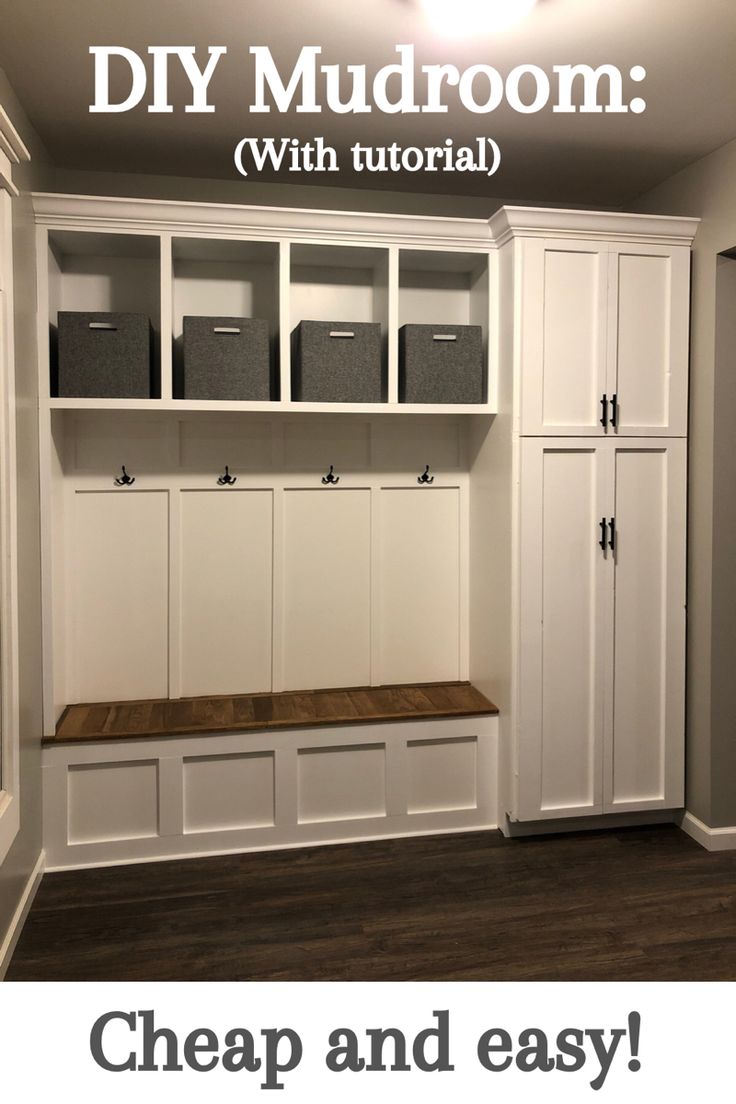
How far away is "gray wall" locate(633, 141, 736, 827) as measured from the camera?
125 inches

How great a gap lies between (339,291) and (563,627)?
1605mm

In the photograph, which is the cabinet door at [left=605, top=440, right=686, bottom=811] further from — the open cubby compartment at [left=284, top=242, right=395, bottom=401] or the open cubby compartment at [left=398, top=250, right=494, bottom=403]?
the open cubby compartment at [left=284, top=242, right=395, bottom=401]

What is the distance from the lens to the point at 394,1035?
5.79ft

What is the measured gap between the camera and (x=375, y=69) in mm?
2611

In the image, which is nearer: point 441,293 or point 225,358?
point 225,358

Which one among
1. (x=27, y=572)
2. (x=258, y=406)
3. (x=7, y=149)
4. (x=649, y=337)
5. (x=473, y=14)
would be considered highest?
(x=473, y=14)

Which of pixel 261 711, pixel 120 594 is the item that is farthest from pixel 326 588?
pixel 120 594

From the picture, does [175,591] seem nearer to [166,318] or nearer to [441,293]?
[166,318]

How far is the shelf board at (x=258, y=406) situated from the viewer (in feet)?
9.94

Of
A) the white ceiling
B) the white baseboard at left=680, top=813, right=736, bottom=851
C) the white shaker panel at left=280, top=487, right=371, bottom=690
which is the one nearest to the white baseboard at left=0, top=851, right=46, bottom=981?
the white shaker panel at left=280, top=487, right=371, bottom=690

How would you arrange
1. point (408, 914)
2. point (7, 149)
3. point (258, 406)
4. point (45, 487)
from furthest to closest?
point (258, 406) → point (45, 487) → point (408, 914) → point (7, 149)

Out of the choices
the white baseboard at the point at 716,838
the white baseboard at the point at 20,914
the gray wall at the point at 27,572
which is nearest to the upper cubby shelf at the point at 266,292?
the gray wall at the point at 27,572

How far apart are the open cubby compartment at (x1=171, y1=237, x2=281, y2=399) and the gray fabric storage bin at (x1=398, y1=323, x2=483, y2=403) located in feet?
1.68

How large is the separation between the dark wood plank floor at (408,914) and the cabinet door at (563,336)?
1575 millimetres
